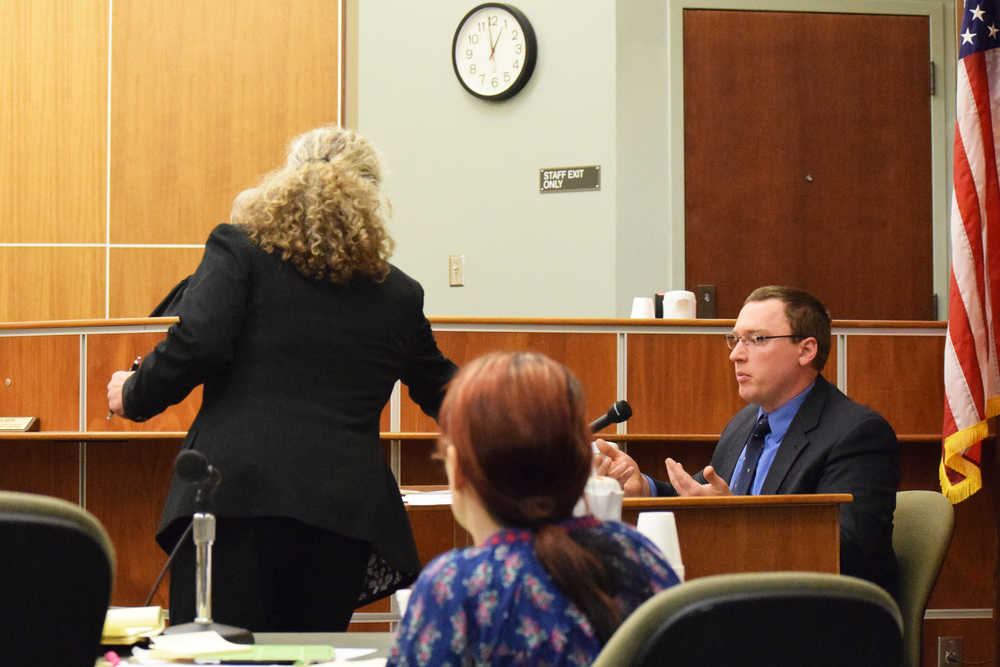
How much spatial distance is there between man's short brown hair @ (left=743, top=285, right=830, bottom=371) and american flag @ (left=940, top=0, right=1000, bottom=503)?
1159 millimetres

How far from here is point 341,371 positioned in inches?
96.0

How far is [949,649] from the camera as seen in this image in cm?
453

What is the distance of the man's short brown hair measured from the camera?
323 centimetres

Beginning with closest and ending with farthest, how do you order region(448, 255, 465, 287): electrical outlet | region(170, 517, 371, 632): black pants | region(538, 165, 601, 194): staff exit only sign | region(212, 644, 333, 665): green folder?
1. region(212, 644, 333, 665): green folder
2. region(170, 517, 371, 632): black pants
3. region(538, 165, 601, 194): staff exit only sign
4. region(448, 255, 465, 287): electrical outlet

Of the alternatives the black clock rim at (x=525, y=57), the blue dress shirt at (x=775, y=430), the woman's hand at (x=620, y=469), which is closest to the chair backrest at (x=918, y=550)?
the blue dress shirt at (x=775, y=430)

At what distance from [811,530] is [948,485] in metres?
2.04

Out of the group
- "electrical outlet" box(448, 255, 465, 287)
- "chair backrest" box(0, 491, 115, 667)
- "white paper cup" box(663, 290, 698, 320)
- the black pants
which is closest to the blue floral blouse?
"chair backrest" box(0, 491, 115, 667)

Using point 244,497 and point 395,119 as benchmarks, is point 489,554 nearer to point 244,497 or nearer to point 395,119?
point 244,497

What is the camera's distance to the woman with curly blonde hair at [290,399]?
2338mm

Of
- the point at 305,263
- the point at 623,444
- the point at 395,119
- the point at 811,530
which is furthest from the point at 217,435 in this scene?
the point at 395,119

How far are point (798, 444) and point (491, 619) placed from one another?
1.90 m

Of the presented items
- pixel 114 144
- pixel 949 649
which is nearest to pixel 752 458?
pixel 949 649

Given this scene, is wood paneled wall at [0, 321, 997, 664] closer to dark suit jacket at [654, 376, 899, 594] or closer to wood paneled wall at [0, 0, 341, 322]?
dark suit jacket at [654, 376, 899, 594]

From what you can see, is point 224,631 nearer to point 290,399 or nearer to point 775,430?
point 290,399
